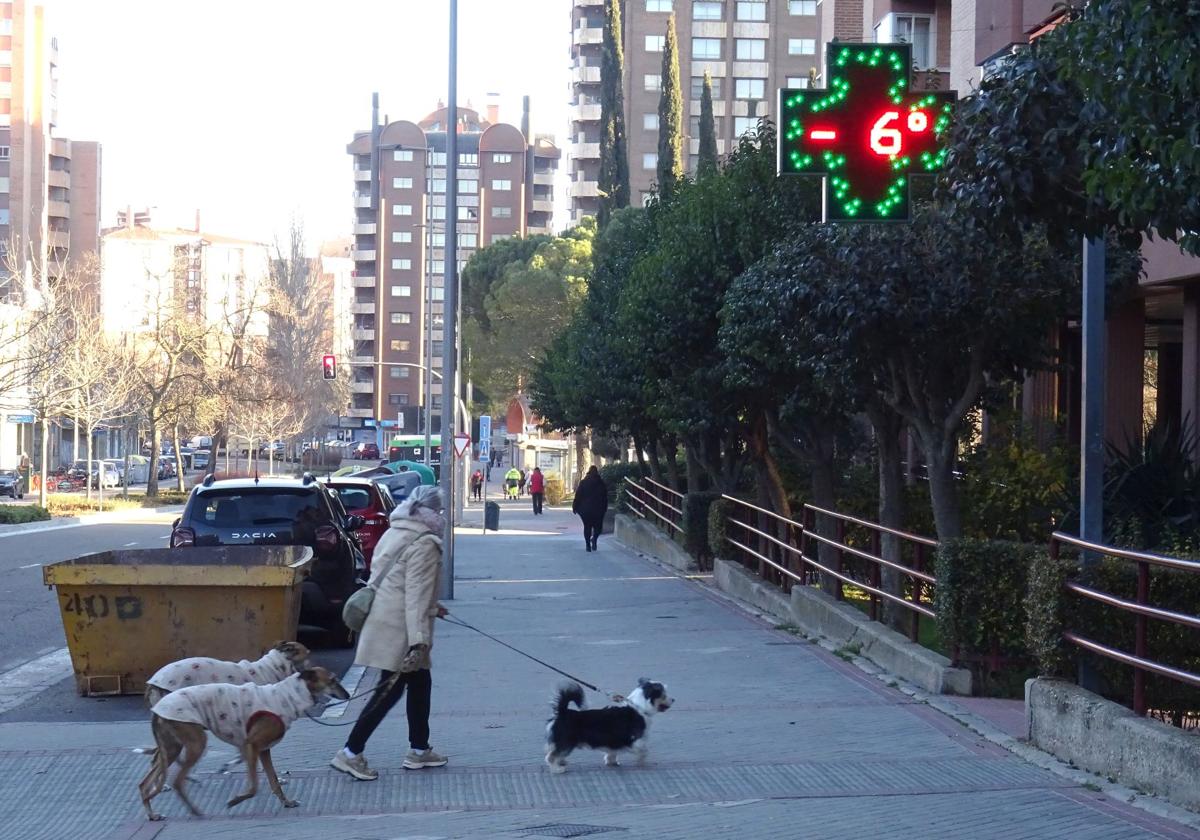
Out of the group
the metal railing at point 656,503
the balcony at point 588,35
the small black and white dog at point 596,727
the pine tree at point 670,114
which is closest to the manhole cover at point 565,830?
the small black and white dog at point 596,727

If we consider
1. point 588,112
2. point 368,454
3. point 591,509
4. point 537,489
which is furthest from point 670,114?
point 591,509

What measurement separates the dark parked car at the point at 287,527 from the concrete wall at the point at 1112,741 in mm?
7291

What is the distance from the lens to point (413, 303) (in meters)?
117

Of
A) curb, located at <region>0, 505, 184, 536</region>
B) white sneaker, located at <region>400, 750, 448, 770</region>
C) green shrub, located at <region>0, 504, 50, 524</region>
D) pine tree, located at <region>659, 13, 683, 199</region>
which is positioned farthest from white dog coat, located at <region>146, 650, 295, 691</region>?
pine tree, located at <region>659, 13, 683, 199</region>

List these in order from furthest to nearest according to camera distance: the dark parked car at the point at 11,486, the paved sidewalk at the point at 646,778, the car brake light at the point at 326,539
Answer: the dark parked car at the point at 11,486 → the car brake light at the point at 326,539 → the paved sidewalk at the point at 646,778

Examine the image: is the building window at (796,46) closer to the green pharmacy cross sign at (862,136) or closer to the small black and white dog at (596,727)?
the green pharmacy cross sign at (862,136)

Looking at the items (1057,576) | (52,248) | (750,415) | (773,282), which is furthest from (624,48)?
(1057,576)

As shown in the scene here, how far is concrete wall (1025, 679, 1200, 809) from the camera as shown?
721cm

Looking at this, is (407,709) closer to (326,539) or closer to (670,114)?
(326,539)

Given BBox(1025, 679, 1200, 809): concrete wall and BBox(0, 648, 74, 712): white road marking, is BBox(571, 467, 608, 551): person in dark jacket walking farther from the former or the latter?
BBox(1025, 679, 1200, 809): concrete wall

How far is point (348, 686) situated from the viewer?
1227 cm

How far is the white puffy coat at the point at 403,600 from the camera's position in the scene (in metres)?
8.35

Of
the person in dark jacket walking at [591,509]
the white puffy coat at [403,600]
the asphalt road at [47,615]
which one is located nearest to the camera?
the white puffy coat at [403,600]

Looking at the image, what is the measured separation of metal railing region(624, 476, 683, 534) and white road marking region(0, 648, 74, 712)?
1327cm
